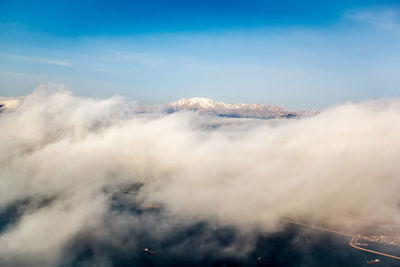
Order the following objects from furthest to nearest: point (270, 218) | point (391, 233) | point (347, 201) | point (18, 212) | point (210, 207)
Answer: point (347, 201) < point (210, 207) < point (270, 218) < point (18, 212) < point (391, 233)

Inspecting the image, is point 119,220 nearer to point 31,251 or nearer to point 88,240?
point 88,240

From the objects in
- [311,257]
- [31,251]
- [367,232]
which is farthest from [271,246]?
[31,251]

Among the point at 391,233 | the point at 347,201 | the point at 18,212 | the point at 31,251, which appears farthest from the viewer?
the point at 347,201

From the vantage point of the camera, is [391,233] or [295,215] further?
[295,215]

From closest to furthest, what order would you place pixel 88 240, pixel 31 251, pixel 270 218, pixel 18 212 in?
pixel 31 251 < pixel 88 240 < pixel 18 212 < pixel 270 218

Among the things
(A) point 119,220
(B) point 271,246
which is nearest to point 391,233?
(B) point 271,246

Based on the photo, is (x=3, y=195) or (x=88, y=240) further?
(x=3, y=195)

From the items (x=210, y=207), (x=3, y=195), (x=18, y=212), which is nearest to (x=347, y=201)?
(x=210, y=207)

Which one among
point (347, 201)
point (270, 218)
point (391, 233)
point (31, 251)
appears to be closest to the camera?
point (31, 251)

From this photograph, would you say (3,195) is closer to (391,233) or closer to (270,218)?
(270,218)
